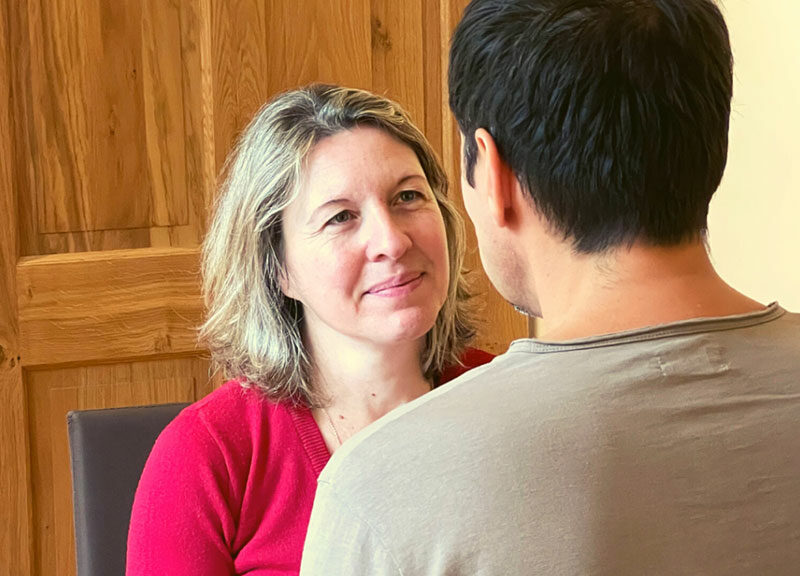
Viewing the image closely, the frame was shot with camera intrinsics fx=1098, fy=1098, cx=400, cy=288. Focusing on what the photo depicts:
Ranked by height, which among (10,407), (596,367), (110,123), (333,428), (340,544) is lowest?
(10,407)

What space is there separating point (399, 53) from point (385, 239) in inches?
42.8

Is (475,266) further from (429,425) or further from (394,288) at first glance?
(429,425)

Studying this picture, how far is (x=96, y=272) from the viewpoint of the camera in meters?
2.32

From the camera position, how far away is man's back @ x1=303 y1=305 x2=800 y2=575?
68 centimetres

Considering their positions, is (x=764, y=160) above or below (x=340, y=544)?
above

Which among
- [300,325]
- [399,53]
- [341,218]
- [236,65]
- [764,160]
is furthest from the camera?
[764,160]

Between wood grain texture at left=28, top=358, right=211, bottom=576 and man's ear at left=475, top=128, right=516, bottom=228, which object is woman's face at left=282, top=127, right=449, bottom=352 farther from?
wood grain texture at left=28, top=358, right=211, bottom=576

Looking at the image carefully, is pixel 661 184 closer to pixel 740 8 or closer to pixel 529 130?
pixel 529 130

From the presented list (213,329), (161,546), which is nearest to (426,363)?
(213,329)

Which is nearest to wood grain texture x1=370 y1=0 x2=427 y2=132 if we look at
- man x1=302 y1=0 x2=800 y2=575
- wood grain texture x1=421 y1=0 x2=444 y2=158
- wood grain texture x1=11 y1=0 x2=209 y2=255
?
wood grain texture x1=421 y1=0 x2=444 y2=158

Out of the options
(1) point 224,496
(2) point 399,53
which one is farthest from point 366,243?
(2) point 399,53

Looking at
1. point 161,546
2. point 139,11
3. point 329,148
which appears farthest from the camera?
point 139,11

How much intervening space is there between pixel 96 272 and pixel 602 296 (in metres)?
1.74

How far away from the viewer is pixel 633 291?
30.2 inches
